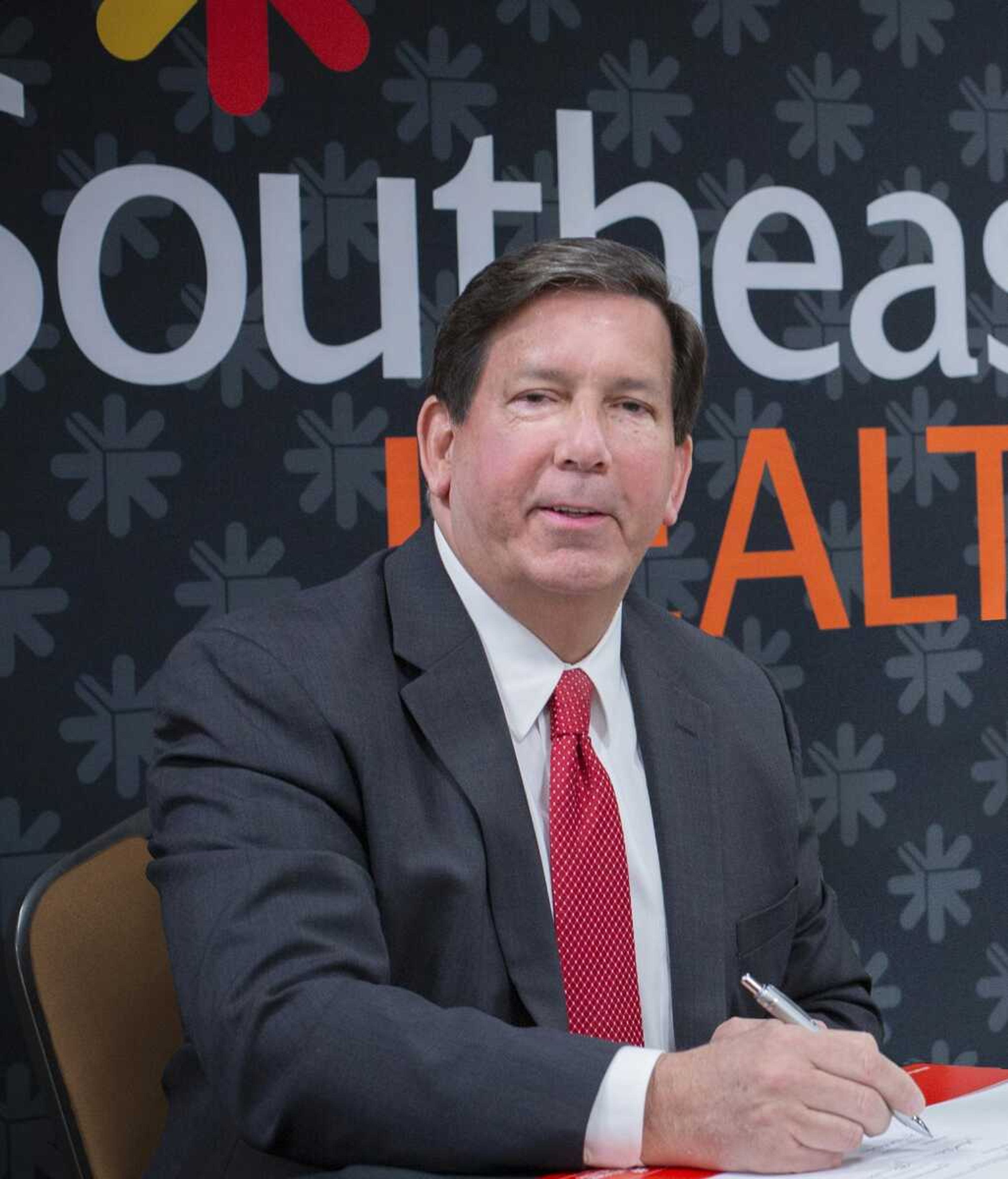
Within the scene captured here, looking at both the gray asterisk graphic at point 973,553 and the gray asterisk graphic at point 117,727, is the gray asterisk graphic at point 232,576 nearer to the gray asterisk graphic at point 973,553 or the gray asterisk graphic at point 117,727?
the gray asterisk graphic at point 117,727

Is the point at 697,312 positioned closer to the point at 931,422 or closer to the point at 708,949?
the point at 931,422

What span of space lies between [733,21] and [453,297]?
2.62 feet

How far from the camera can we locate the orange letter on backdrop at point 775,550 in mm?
2992

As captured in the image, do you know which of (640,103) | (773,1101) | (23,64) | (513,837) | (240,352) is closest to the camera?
(773,1101)

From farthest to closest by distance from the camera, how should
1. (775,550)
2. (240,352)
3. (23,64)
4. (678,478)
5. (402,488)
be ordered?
(775,550) → (402,488) → (240,352) → (23,64) → (678,478)

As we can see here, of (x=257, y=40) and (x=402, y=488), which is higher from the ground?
(x=257, y=40)

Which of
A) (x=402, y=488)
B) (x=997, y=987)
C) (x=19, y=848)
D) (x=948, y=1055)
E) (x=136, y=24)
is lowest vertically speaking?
(x=948, y=1055)

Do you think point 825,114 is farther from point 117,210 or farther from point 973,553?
point 117,210

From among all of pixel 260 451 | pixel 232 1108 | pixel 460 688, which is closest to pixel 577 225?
pixel 260 451

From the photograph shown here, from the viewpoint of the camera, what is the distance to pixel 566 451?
1833 mm

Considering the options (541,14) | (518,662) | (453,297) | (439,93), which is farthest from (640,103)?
(518,662)

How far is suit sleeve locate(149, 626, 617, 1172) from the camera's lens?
141cm

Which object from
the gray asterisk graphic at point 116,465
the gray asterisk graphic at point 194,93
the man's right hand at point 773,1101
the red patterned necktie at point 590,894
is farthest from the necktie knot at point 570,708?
the gray asterisk graphic at point 194,93

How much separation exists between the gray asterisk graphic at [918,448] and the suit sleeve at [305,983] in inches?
68.4
